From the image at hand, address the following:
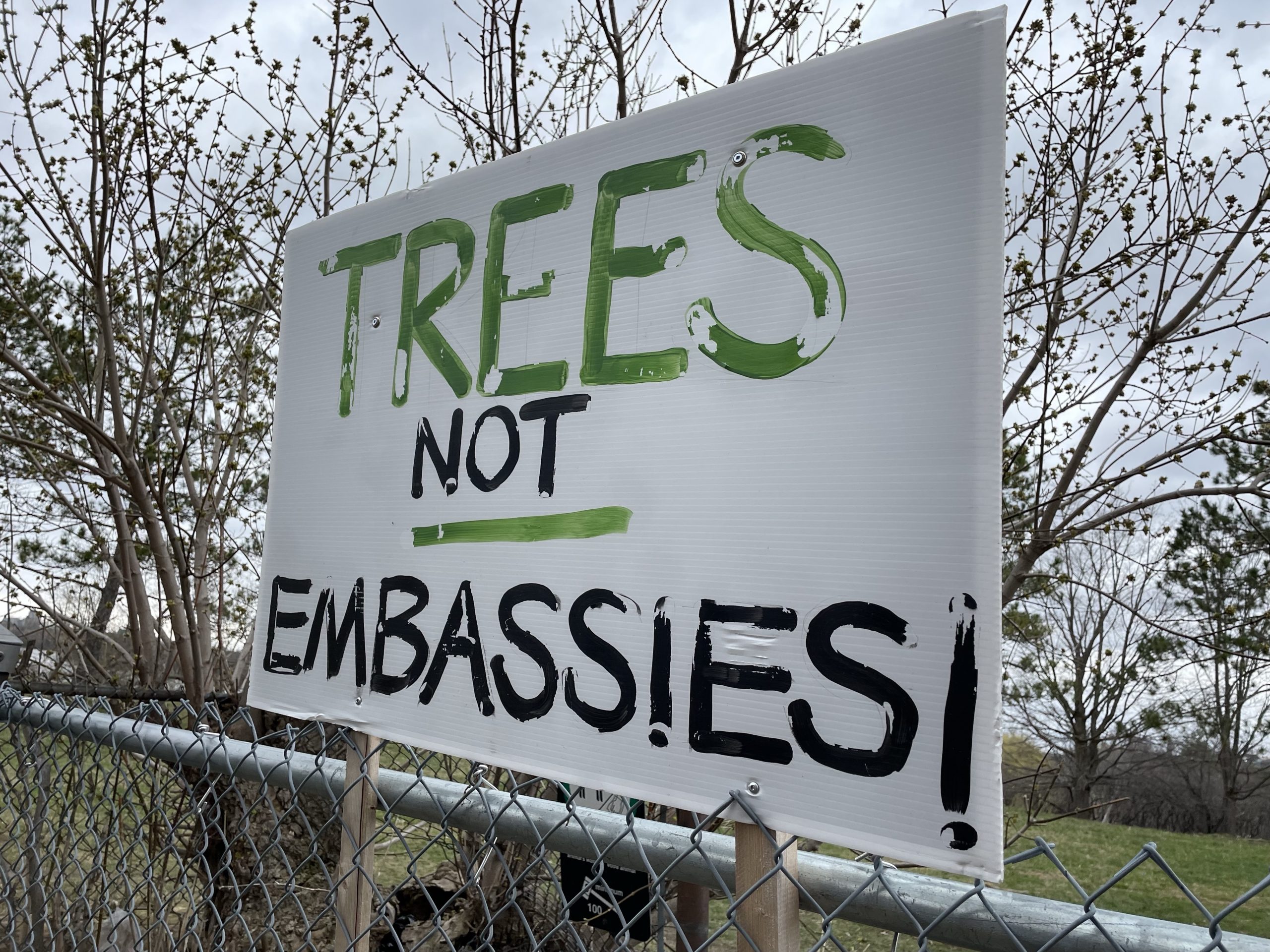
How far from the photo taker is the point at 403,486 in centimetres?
139

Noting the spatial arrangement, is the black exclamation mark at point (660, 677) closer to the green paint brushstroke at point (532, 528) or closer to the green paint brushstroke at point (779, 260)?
the green paint brushstroke at point (532, 528)

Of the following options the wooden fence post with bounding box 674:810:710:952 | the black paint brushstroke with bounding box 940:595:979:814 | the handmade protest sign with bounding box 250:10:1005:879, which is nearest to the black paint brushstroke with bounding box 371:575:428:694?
the handmade protest sign with bounding box 250:10:1005:879

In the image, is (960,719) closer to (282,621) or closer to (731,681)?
(731,681)

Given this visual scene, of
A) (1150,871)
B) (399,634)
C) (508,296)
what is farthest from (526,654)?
(1150,871)

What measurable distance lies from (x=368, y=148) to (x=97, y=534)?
1.87 m

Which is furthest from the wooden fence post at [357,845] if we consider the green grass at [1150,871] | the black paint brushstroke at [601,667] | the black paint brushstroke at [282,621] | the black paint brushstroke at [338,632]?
the green grass at [1150,871]

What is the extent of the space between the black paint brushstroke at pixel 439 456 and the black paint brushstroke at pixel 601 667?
299 mm

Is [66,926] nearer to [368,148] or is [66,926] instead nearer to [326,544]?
[326,544]

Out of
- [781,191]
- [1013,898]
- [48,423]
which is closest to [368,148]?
[48,423]

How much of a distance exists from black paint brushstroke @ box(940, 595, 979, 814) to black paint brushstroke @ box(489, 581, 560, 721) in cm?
48

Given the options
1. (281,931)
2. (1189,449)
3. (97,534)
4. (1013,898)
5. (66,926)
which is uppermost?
(1189,449)

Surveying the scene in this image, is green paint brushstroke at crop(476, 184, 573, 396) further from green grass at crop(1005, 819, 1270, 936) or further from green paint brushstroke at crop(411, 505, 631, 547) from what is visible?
green grass at crop(1005, 819, 1270, 936)

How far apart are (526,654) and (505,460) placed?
270 mm

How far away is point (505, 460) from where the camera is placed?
1279mm
